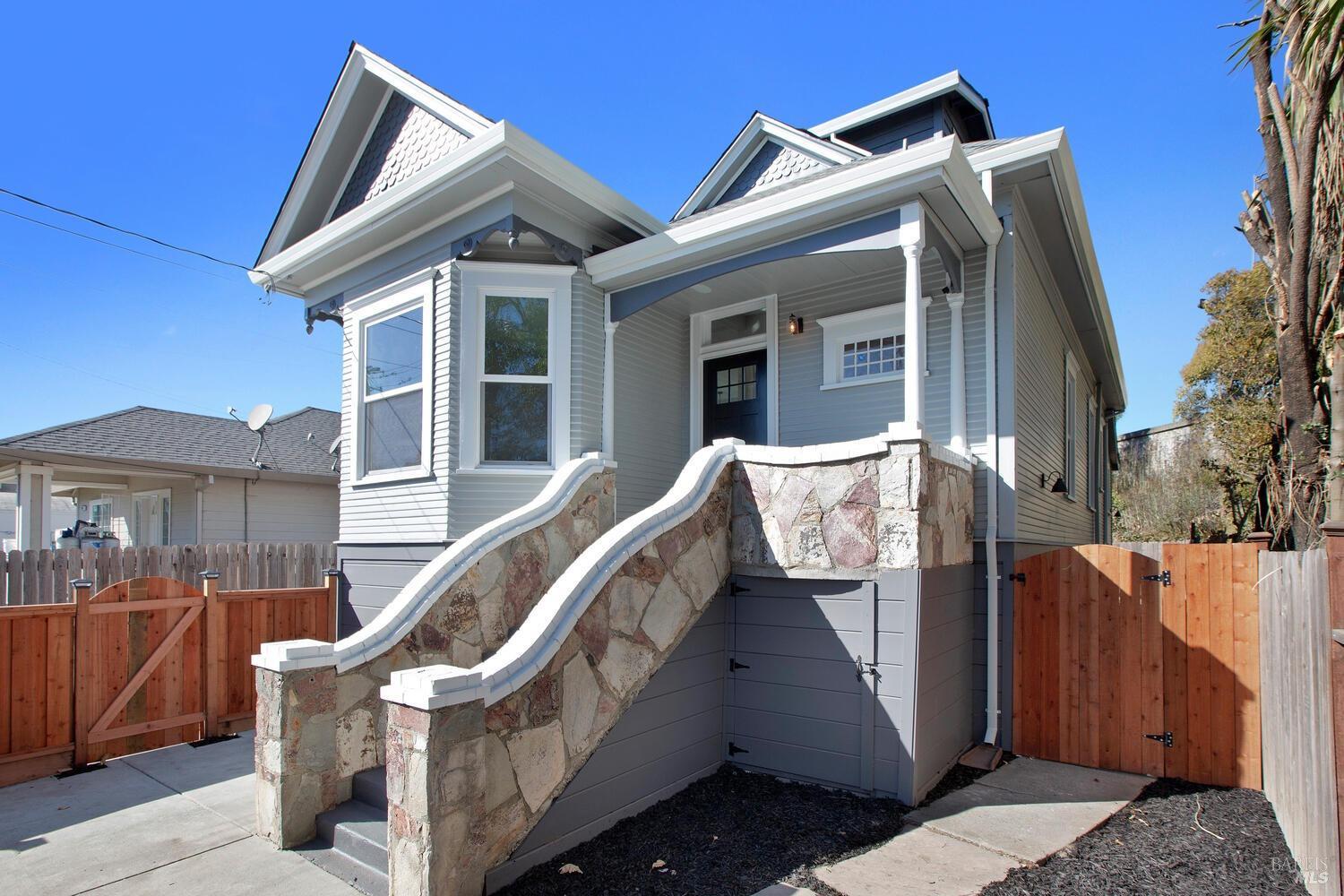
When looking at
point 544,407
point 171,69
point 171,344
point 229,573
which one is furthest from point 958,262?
point 171,344

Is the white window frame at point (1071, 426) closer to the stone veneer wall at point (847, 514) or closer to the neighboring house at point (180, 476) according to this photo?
the stone veneer wall at point (847, 514)

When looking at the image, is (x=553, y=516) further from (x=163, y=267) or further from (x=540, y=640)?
(x=163, y=267)

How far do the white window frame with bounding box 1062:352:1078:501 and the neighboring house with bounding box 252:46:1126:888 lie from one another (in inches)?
43.2

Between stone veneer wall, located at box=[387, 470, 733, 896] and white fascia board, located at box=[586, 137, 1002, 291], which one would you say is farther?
white fascia board, located at box=[586, 137, 1002, 291]

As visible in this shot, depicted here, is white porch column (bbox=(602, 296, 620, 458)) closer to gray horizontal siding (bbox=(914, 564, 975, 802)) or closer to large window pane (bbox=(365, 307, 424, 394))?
large window pane (bbox=(365, 307, 424, 394))

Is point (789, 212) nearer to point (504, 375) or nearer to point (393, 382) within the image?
point (504, 375)

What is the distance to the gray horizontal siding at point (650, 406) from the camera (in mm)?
6918

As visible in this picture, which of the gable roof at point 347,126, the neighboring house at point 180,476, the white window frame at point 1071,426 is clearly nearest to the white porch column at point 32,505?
the neighboring house at point 180,476

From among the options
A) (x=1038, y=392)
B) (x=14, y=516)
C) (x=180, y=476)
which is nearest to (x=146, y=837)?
(x=1038, y=392)

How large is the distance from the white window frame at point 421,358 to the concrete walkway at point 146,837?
2571 millimetres

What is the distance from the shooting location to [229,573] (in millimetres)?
7734

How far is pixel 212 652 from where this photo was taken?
20.1 feet

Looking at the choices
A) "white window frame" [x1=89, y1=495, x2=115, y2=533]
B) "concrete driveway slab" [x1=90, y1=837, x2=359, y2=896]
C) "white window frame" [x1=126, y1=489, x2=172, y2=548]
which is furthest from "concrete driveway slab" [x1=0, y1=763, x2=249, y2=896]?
"white window frame" [x1=89, y1=495, x2=115, y2=533]

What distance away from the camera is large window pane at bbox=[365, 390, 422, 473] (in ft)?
22.1
